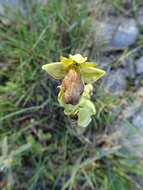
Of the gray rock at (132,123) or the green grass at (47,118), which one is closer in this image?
the green grass at (47,118)

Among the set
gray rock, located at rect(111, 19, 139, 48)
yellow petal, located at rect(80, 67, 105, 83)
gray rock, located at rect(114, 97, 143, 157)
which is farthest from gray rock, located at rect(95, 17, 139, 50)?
yellow petal, located at rect(80, 67, 105, 83)

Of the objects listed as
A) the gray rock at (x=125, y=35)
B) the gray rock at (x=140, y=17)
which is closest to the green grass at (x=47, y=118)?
the gray rock at (x=125, y=35)

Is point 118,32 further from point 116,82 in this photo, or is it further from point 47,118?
point 47,118

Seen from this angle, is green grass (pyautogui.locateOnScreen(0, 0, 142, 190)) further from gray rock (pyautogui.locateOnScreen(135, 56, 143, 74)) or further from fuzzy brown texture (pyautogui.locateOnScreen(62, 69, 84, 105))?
fuzzy brown texture (pyautogui.locateOnScreen(62, 69, 84, 105))

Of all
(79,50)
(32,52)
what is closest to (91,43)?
(79,50)

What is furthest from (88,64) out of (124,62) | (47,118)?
(124,62)

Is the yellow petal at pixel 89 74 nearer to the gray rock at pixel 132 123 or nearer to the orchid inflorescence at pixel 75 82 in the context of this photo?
the orchid inflorescence at pixel 75 82
